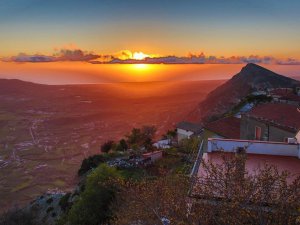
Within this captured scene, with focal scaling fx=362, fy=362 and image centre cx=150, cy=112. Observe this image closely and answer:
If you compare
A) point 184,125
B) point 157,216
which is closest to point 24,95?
point 184,125

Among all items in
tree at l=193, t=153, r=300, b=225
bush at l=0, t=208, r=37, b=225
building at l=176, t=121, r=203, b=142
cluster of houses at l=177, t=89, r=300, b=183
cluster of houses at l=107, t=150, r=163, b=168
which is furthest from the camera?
building at l=176, t=121, r=203, b=142

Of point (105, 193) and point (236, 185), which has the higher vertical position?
point (236, 185)

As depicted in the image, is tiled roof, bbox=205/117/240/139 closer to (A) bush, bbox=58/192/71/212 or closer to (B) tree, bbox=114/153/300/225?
(A) bush, bbox=58/192/71/212

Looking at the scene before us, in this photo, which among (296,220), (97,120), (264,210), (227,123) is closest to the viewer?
(296,220)

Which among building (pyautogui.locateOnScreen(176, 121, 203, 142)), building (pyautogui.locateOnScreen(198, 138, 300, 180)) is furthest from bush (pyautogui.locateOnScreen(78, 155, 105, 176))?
building (pyautogui.locateOnScreen(198, 138, 300, 180))

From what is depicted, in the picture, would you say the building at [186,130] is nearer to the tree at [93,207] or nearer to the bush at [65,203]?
the bush at [65,203]

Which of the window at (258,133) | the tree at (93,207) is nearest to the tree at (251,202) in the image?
the tree at (93,207)

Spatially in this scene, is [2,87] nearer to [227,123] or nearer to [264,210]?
[227,123]

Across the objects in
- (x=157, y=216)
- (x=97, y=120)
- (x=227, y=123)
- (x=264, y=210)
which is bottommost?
(x=97, y=120)
